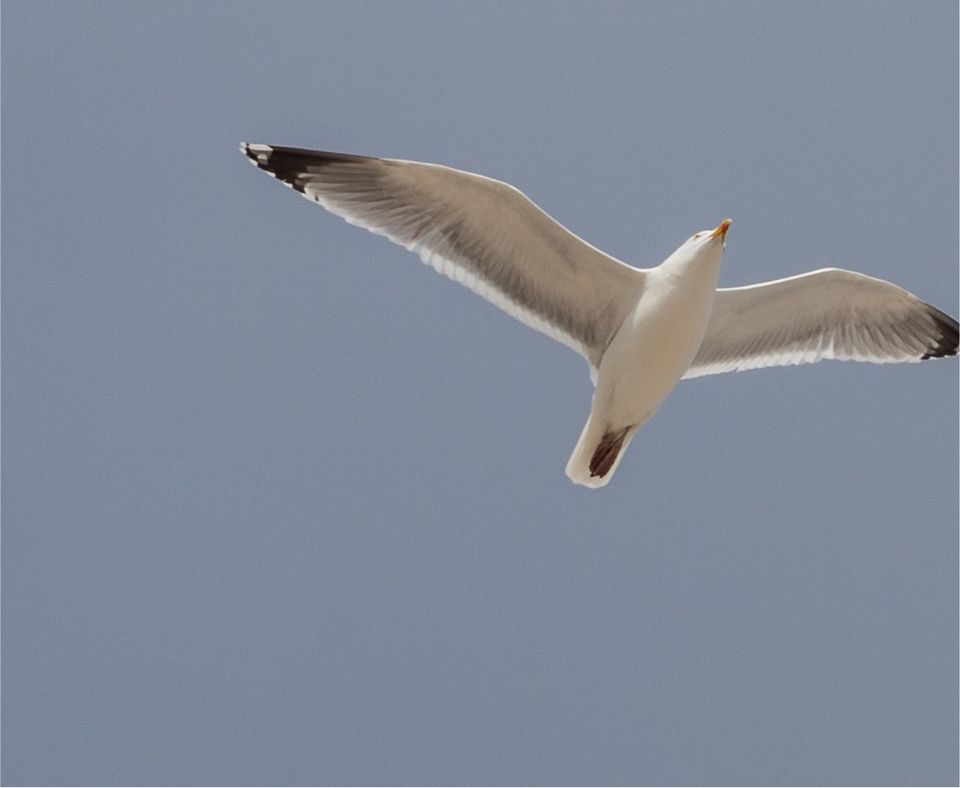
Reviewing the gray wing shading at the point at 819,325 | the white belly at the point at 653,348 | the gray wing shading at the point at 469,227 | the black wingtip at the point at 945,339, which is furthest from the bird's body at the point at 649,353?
the black wingtip at the point at 945,339

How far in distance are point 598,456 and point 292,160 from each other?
223 centimetres

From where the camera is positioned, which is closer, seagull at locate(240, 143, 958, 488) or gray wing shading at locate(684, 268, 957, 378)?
seagull at locate(240, 143, 958, 488)

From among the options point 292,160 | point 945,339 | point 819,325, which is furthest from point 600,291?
point 945,339

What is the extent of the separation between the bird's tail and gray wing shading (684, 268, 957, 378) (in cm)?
67

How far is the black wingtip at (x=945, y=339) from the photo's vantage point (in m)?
8.59

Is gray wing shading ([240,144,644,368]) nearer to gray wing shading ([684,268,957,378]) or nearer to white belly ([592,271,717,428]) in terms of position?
white belly ([592,271,717,428])

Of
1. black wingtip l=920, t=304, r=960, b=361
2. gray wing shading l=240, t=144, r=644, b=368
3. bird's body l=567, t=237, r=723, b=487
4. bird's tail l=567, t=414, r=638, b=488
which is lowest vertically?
bird's tail l=567, t=414, r=638, b=488

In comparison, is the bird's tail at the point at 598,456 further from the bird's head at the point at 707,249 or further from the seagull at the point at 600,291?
the bird's head at the point at 707,249

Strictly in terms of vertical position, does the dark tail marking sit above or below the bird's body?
below

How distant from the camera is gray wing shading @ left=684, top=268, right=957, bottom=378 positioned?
8.12m

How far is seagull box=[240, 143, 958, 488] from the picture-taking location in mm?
7520

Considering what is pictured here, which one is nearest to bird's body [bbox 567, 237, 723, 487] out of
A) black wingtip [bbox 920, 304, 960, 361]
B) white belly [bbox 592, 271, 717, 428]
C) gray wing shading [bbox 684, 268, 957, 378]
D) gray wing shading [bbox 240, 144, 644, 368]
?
white belly [bbox 592, 271, 717, 428]

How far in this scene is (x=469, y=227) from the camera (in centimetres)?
767

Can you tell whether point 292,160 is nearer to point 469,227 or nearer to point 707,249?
point 469,227
